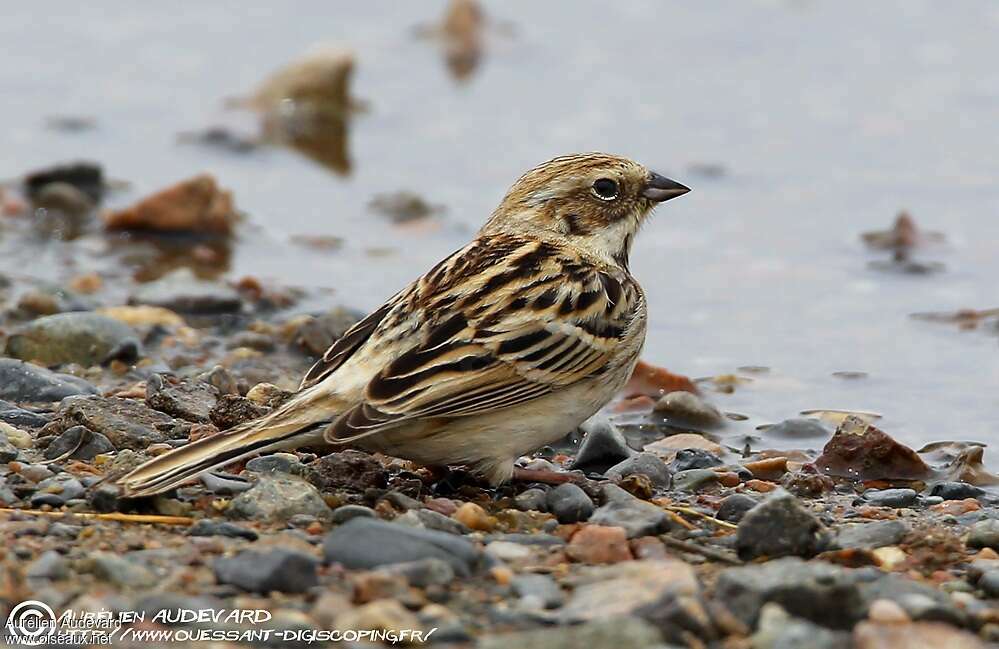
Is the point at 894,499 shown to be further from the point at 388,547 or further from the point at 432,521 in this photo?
the point at 388,547

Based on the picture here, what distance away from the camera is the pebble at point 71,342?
989 cm

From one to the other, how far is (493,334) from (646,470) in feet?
3.69

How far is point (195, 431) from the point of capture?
25.8 feet

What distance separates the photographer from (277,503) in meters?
6.61

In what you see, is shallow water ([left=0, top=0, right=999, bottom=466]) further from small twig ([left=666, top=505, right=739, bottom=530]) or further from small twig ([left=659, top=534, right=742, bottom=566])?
small twig ([left=659, top=534, right=742, bottom=566])

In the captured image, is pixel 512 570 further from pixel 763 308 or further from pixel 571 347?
pixel 763 308

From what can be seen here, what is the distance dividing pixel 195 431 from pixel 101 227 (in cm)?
630

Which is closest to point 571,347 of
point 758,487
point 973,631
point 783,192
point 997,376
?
point 758,487

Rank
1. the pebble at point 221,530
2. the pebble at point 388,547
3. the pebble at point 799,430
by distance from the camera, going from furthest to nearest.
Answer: the pebble at point 799,430, the pebble at point 221,530, the pebble at point 388,547

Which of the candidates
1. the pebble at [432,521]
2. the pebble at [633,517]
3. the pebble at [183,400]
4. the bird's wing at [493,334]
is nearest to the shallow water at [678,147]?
the bird's wing at [493,334]

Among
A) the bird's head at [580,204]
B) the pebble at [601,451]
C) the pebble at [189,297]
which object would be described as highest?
the bird's head at [580,204]

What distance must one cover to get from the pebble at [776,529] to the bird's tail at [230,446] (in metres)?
1.76

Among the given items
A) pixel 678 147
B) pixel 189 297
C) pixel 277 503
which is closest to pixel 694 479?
pixel 277 503

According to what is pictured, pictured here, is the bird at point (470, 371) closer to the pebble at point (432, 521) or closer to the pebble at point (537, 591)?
the pebble at point (432, 521)
